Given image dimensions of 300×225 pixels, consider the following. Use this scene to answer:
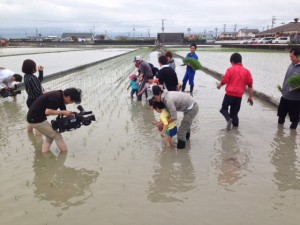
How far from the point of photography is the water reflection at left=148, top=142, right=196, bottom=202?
3684mm

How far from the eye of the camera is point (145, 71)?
27.7 feet

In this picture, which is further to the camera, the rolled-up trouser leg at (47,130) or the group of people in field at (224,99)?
the group of people in field at (224,99)

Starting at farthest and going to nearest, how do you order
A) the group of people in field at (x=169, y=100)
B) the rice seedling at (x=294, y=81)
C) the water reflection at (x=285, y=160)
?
1. the rice seedling at (x=294, y=81)
2. the group of people in field at (x=169, y=100)
3. the water reflection at (x=285, y=160)

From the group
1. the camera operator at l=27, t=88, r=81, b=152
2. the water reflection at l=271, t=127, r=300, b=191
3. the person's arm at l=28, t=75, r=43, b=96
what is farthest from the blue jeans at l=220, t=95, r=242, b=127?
the person's arm at l=28, t=75, r=43, b=96

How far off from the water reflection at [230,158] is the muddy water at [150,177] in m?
0.01

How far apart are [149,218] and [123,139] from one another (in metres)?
2.63

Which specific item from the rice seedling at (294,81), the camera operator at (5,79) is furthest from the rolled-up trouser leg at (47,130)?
the camera operator at (5,79)

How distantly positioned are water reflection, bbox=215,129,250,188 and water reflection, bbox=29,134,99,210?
168 centimetres

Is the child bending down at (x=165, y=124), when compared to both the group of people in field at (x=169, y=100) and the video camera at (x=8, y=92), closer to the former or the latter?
the group of people in field at (x=169, y=100)

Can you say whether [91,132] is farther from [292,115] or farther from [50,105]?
[292,115]

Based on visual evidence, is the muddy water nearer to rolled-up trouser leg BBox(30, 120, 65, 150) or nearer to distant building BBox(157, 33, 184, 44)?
rolled-up trouser leg BBox(30, 120, 65, 150)

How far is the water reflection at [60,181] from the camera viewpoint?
3.63m

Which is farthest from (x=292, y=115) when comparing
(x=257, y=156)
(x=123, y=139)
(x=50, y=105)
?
(x=50, y=105)

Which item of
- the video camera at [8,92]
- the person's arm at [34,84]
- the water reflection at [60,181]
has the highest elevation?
the person's arm at [34,84]
